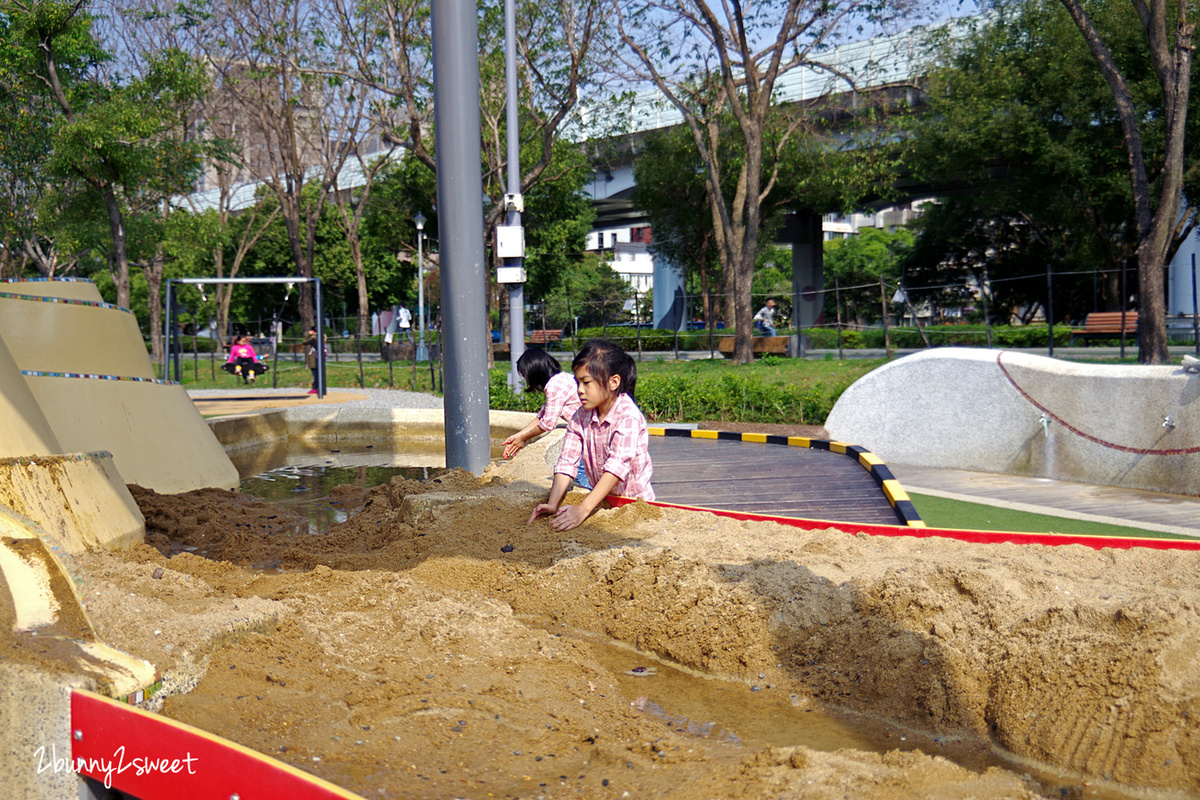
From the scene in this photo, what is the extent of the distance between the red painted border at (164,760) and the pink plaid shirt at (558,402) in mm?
4742

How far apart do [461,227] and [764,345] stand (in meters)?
19.5

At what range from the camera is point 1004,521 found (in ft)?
22.4

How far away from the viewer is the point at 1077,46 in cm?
2589

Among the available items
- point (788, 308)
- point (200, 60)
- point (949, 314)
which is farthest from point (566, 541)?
point (949, 314)

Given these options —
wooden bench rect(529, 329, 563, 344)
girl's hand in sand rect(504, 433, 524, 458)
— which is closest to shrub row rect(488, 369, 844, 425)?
girl's hand in sand rect(504, 433, 524, 458)

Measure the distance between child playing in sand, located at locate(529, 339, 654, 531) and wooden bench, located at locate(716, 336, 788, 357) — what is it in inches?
794

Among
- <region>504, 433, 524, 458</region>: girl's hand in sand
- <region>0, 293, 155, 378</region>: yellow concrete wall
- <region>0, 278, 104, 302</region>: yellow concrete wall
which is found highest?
<region>0, 278, 104, 302</region>: yellow concrete wall

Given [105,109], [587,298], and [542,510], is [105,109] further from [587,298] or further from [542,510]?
A: [587,298]

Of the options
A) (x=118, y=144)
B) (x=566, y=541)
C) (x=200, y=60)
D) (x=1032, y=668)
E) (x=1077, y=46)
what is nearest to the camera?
(x=1032, y=668)

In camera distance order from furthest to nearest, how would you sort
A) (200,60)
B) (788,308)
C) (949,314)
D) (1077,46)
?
1. (949,314)
2. (788,308)
3. (1077,46)
4. (200,60)

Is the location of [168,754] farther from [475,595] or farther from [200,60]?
[200,60]

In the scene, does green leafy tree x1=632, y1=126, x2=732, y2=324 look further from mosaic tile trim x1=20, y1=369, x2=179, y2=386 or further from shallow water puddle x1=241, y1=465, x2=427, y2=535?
mosaic tile trim x1=20, y1=369, x2=179, y2=386

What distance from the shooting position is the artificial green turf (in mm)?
6367

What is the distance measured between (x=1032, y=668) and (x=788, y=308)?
34.4 metres
